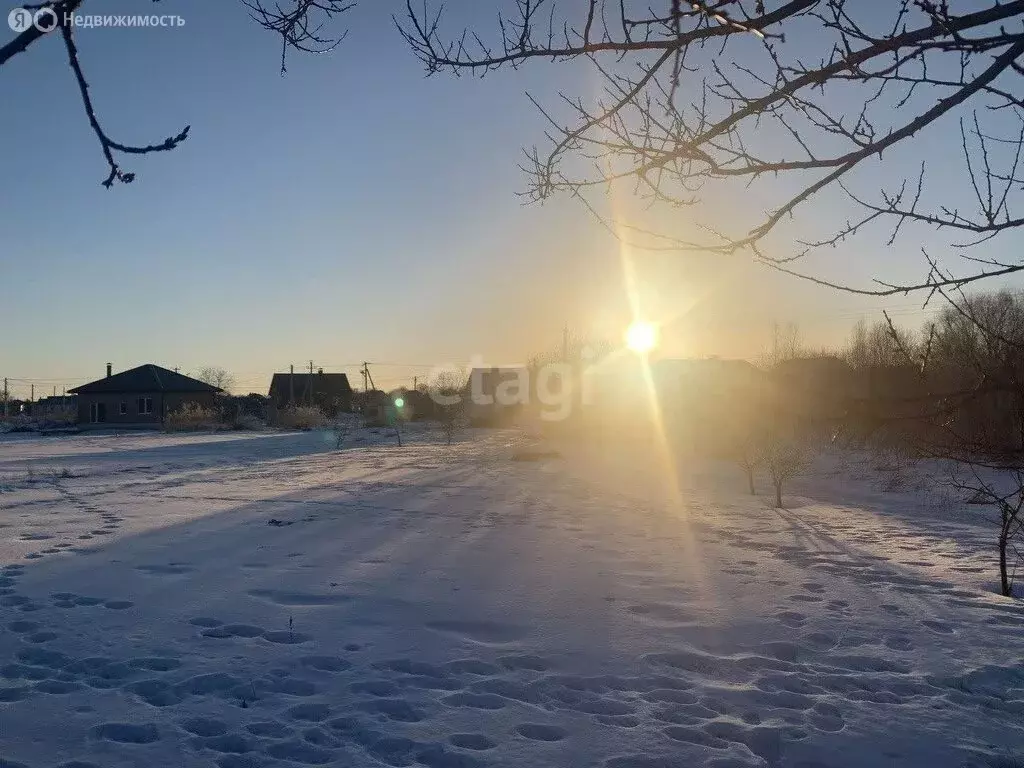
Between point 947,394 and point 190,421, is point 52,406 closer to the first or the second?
point 190,421

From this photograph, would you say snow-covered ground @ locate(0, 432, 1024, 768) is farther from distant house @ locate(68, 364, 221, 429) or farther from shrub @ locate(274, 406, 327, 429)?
distant house @ locate(68, 364, 221, 429)

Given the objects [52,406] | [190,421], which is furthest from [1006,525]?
[52,406]

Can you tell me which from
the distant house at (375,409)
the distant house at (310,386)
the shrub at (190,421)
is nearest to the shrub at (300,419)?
the distant house at (375,409)

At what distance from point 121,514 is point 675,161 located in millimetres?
8658

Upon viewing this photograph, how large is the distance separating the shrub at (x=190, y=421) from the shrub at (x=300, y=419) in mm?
3409

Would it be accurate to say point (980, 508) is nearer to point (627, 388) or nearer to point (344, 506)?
point (344, 506)

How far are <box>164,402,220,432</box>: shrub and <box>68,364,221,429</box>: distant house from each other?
20.0 feet

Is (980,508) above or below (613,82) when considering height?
below

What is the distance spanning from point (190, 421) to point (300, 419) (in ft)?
18.2

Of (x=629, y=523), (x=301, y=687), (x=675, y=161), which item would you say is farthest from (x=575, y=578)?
(x=675, y=161)

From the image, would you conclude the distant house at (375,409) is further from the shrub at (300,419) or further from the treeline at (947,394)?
the treeline at (947,394)

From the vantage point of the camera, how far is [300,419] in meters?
37.7

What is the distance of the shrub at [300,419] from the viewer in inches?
1479

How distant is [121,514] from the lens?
8648mm
